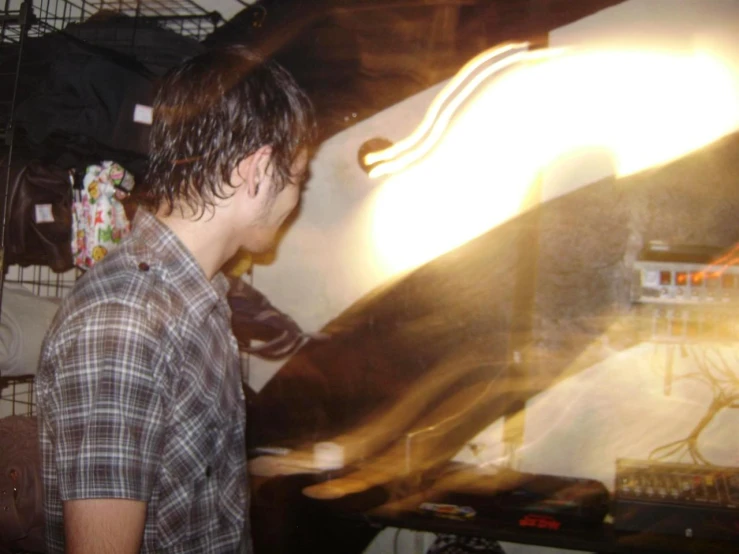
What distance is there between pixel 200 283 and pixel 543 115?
Result: 216 cm

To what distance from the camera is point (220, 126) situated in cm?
141

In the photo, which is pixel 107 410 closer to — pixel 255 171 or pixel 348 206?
pixel 255 171

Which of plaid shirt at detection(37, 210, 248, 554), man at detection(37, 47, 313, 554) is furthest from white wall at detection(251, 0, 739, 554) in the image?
plaid shirt at detection(37, 210, 248, 554)

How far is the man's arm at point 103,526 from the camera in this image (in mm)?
961

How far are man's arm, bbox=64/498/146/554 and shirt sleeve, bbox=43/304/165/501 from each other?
1 centimetres

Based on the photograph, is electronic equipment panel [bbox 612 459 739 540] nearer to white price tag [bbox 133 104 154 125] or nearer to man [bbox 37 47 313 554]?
man [bbox 37 47 313 554]

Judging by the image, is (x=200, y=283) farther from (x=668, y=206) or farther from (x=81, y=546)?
(x=668, y=206)

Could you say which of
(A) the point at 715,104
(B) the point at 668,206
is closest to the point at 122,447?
(B) the point at 668,206

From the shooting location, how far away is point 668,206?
2.85 metres

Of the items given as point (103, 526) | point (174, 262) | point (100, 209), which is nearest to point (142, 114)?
point (100, 209)

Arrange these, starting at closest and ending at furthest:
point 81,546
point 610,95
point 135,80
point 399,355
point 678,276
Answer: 1. point 81,546
2. point 135,80
3. point 678,276
4. point 610,95
5. point 399,355

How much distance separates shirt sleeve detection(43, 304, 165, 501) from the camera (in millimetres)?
1002

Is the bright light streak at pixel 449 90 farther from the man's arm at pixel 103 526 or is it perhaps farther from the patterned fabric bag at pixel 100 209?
the man's arm at pixel 103 526

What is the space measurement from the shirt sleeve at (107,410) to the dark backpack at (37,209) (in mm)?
1765
